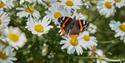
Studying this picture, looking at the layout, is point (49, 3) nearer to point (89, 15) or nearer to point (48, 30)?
point (48, 30)

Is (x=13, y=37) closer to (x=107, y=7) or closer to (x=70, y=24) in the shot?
(x=70, y=24)

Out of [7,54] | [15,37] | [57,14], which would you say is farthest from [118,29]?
[7,54]

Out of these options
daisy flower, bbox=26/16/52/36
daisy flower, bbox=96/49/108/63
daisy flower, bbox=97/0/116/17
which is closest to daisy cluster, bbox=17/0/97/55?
daisy flower, bbox=26/16/52/36

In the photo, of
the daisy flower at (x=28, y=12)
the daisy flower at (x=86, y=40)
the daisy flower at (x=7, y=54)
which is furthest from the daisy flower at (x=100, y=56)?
the daisy flower at (x=7, y=54)

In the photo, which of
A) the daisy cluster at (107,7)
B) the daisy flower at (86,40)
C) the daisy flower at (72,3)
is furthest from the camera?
the daisy cluster at (107,7)

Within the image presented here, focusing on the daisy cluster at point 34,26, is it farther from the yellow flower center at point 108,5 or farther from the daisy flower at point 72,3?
the yellow flower center at point 108,5

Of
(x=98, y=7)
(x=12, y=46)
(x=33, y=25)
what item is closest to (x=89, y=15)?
(x=98, y=7)
